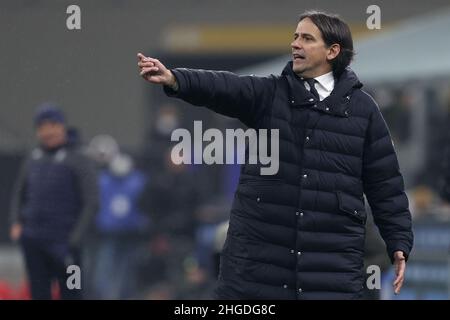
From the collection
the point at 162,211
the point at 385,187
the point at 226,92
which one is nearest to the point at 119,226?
the point at 162,211

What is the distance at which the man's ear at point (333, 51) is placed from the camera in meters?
6.19

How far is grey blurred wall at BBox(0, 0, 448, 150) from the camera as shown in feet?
70.7

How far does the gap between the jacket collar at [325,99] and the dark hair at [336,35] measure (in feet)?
→ 0.31

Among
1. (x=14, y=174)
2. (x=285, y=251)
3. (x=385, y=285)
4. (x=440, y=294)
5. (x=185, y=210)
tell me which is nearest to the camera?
(x=285, y=251)

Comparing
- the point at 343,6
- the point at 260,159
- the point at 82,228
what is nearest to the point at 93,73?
the point at 343,6

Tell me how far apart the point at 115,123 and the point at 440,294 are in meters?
13.4

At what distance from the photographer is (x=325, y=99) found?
20.0 feet

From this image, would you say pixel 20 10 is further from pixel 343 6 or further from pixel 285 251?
pixel 285 251

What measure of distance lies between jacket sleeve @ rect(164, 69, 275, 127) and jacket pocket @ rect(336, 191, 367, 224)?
484 mm

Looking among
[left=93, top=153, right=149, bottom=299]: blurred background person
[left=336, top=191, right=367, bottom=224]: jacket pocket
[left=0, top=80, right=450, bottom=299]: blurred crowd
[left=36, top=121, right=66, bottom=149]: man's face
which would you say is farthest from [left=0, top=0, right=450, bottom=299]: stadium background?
[left=336, top=191, right=367, bottom=224]: jacket pocket

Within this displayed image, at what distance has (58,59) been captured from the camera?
21.3 metres

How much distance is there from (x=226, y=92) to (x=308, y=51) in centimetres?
Answer: 43

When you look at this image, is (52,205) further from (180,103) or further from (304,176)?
(180,103)

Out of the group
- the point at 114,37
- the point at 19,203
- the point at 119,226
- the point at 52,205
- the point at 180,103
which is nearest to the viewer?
the point at 52,205
